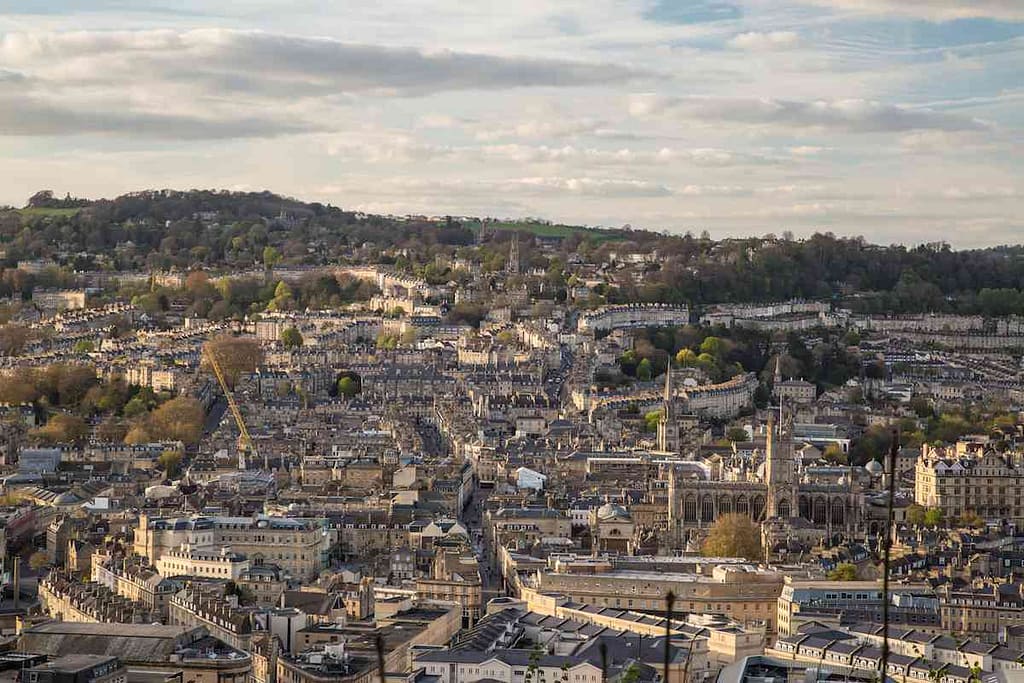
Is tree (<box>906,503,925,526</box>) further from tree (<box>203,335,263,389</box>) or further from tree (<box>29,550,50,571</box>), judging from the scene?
tree (<box>203,335,263,389</box>)

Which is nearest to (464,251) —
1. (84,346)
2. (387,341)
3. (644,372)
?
(387,341)

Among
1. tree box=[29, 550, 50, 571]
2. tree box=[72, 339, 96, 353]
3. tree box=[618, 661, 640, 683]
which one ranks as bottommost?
tree box=[29, 550, 50, 571]

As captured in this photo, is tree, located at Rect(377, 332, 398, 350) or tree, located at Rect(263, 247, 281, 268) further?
tree, located at Rect(263, 247, 281, 268)

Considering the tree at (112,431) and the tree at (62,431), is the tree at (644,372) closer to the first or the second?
the tree at (112,431)

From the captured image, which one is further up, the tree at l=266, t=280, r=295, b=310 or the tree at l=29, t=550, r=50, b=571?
the tree at l=266, t=280, r=295, b=310

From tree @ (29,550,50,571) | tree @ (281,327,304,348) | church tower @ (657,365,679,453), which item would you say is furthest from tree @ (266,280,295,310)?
tree @ (29,550,50,571)

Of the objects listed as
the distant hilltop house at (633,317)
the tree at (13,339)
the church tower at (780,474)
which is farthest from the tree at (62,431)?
the distant hilltop house at (633,317)

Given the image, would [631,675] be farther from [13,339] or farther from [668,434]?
[13,339]
